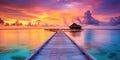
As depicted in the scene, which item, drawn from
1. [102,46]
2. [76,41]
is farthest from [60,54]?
[76,41]

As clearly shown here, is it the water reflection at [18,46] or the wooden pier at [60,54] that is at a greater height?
the wooden pier at [60,54]

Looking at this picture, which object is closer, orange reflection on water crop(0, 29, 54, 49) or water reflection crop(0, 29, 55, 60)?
water reflection crop(0, 29, 55, 60)

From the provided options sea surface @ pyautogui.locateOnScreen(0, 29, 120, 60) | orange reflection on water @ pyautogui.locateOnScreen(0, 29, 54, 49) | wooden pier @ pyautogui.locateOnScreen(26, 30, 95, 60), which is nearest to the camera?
wooden pier @ pyautogui.locateOnScreen(26, 30, 95, 60)

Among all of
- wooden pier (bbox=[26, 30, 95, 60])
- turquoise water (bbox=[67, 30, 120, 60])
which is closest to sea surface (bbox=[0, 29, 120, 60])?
turquoise water (bbox=[67, 30, 120, 60])

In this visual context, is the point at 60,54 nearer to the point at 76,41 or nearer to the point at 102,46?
the point at 102,46

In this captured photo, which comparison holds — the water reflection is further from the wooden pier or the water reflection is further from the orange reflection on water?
the wooden pier

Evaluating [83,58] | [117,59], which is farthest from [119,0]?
[83,58]

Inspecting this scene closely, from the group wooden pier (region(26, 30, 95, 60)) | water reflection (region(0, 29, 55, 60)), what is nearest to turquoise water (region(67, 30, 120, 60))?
wooden pier (region(26, 30, 95, 60))

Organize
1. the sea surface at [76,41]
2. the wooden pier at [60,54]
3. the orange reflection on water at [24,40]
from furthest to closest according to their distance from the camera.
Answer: the orange reflection on water at [24,40] < the sea surface at [76,41] < the wooden pier at [60,54]

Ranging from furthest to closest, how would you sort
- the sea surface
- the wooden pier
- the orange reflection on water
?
1. the orange reflection on water
2. the sea surface
3. the wooden pier

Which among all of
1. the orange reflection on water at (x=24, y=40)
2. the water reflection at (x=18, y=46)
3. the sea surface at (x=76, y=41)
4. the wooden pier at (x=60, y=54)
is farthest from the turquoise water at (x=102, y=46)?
the orange reflection on water at (x=24, y=40)

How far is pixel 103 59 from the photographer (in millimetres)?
9992

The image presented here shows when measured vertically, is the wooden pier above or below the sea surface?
above

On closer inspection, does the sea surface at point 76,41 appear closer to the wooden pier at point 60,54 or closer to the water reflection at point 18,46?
the water reflection at point 18,46
